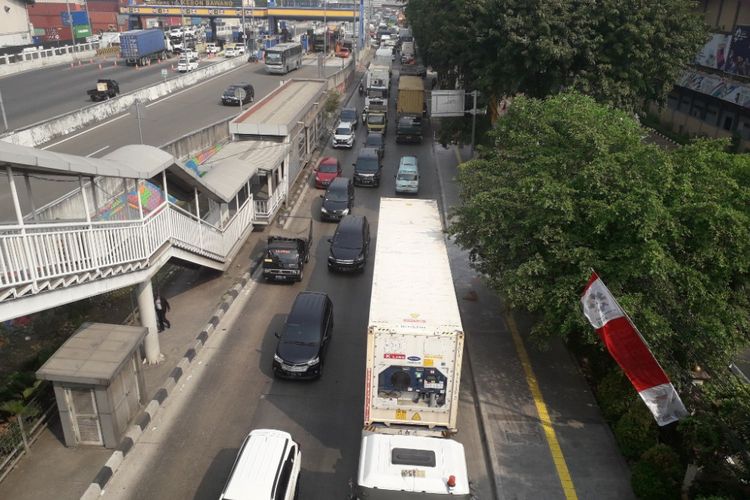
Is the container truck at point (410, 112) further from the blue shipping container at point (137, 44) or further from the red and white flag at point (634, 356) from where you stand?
the blue shipping container at point (137, 44)

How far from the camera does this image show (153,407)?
14.3 m

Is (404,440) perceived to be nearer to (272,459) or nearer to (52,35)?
(272,459)

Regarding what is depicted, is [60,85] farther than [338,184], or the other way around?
[60,85]

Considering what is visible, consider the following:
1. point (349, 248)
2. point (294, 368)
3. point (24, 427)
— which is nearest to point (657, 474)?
point (294, 368)

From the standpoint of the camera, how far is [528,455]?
13312 mm

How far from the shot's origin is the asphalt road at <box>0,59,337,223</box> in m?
23.2

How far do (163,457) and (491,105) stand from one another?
28.2 meters

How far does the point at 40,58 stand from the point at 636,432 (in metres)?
65.6

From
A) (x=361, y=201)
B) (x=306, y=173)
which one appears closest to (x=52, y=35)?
(x=306, y=173)

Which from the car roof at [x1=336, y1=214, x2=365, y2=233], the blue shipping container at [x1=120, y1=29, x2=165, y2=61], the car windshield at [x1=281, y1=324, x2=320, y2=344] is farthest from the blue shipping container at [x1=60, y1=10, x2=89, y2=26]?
the car windshield at [x1=281, y1=324, x2=320, y2=344]

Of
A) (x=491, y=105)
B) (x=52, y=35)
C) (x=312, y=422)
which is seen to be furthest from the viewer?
(x=52, y=35)

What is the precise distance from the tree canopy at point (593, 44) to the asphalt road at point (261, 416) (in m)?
14.7

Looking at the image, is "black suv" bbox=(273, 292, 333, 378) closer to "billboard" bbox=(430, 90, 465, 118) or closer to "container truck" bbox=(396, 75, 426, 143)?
"billboard" bbox=(430, 90, 465, 118)

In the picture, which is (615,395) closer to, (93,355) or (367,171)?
(93,355)
